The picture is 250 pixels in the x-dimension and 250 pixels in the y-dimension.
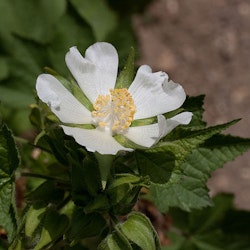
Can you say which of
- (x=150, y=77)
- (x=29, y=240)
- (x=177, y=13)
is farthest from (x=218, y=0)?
(x=29, y=240)

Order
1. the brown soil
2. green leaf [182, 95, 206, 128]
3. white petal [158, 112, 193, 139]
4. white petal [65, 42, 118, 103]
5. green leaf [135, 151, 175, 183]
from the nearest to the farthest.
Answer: white petal [158, 112, 193, 139]
green leaf [135, 151, 175, 183]
white petal [65, 42, 118, 103]
green leaf [182, 95, 206, 128]
the brown soil

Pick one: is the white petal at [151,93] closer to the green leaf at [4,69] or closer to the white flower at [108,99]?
the white flower at [108,99]

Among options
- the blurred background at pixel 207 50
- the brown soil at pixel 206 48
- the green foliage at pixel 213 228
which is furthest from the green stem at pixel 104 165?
the brown soil at pixel 206 48

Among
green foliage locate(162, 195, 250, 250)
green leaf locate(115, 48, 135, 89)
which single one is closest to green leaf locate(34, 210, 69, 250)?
green leaf locate(115, 48, 135, 89)

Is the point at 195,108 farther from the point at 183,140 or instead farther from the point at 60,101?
the point at 60,101

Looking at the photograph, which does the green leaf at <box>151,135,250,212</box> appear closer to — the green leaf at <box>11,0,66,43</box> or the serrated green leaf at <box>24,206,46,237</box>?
the serrated green leaf at <box>24,206,46,237</box>

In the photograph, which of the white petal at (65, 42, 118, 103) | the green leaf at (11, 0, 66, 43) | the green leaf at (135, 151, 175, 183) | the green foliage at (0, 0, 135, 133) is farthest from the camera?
the green leaf at (11, 0, 66, 43)
